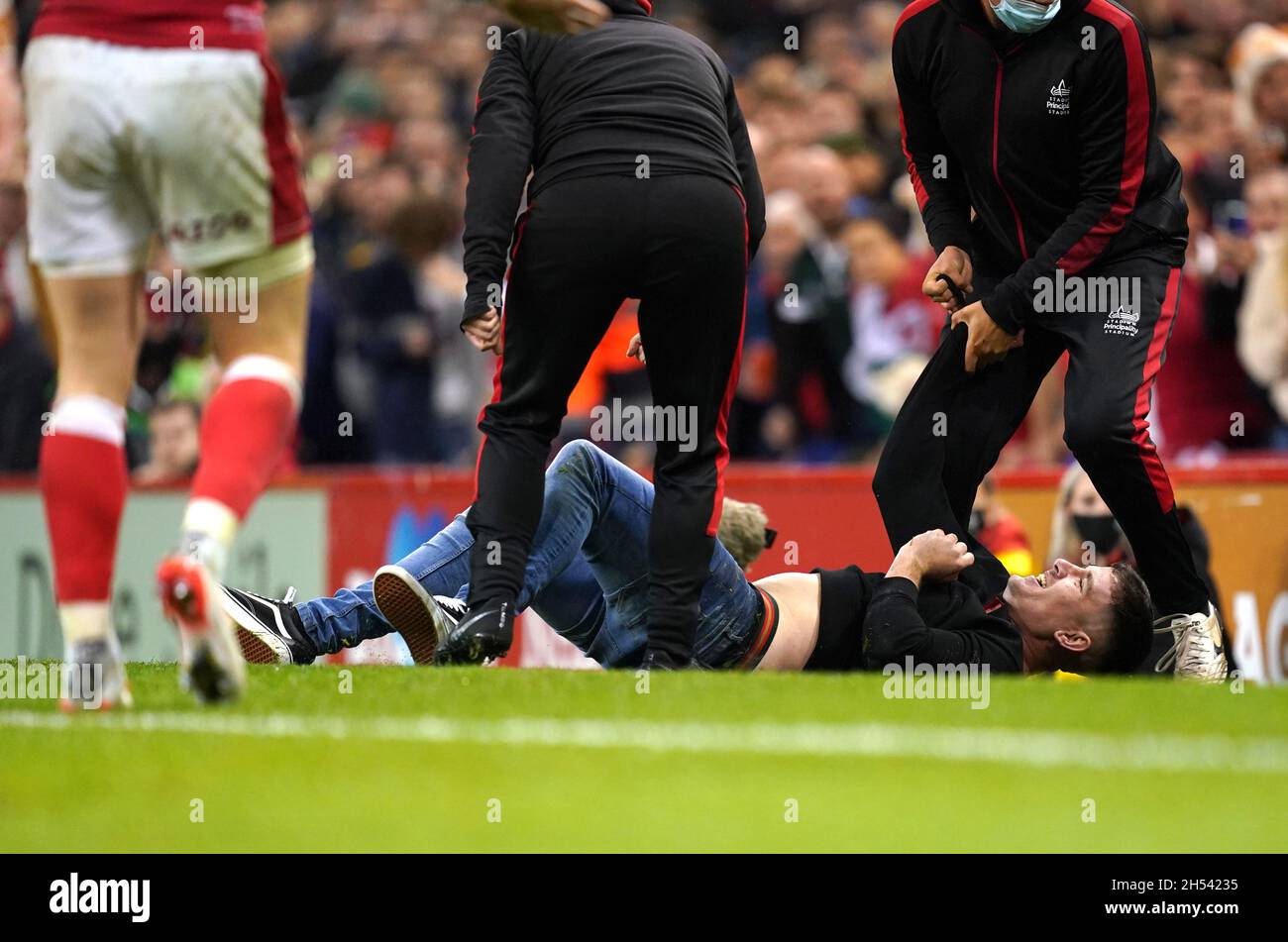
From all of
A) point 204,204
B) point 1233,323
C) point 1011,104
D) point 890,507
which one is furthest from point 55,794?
point 1233,323

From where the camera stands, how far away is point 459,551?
237 inches

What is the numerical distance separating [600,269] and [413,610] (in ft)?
3.75

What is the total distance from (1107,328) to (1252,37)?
4.76 m

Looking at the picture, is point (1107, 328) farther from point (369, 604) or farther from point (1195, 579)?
point (369, 604)

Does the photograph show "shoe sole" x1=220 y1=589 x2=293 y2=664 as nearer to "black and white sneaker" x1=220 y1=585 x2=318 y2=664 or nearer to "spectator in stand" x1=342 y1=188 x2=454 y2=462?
"black and white sneaker" x1=220 y1=585 x2=318 y2=664

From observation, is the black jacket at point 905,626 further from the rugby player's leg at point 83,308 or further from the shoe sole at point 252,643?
the rugby player's leg at point 83,308

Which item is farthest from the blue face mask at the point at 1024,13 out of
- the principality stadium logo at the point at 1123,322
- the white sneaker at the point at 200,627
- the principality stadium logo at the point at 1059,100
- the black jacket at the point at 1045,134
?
the white sneaker at the point at 200,627

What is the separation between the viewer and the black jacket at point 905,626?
18.6ft

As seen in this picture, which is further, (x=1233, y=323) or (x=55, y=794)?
(x=1233, y=323)

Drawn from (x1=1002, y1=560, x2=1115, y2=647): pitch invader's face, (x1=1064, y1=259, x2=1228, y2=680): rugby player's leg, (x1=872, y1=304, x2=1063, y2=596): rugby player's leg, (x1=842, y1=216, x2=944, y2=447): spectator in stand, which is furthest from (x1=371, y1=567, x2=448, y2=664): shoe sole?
(x1=842, y1=216, x2=944, y2=447): spectator in stand

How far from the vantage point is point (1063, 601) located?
20.2 feet

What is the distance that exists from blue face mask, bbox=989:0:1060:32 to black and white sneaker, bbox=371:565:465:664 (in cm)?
240

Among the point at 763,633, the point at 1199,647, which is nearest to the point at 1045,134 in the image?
the point at 1199,647
